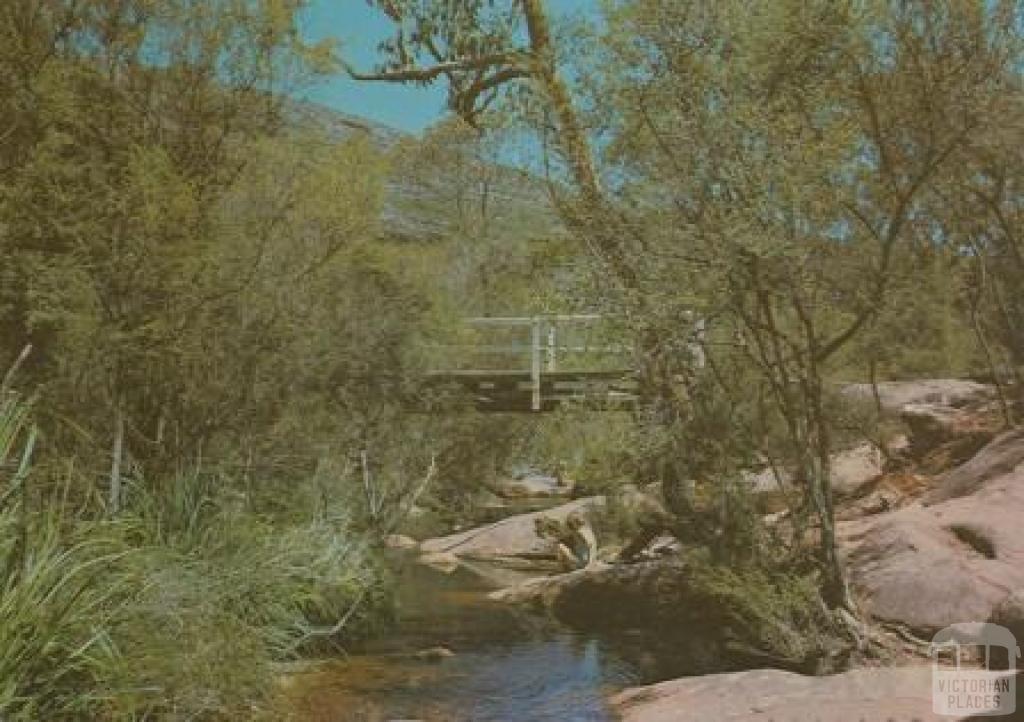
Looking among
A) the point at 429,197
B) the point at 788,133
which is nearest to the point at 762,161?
the point at 788,133

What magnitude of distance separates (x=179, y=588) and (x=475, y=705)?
291 centimetres

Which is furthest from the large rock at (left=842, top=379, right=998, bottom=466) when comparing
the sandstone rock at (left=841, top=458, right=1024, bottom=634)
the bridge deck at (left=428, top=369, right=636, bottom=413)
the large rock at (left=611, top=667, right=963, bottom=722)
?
the large rock at (left=611, top=667, right=963, bottom=722)

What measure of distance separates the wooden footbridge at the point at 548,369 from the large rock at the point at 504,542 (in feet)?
7.48

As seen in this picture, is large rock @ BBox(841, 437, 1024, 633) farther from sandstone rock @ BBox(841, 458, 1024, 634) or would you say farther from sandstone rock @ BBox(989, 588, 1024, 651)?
sandstone rock @ BBox(989, 588, 1024, 651)

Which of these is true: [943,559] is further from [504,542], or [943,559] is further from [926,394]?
[504,542]

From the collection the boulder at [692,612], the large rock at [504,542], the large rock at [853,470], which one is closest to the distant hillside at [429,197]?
the large rock at [504,542]

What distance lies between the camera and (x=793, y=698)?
315 inches

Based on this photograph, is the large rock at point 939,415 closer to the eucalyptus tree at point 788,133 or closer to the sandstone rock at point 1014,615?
the eucalyptus tree at point 788,133

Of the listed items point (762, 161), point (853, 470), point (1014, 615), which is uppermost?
point (762, 161)

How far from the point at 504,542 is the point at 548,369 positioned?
10.3ft

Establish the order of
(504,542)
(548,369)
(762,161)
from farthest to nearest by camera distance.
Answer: (504,542) < (548,369) < (762,161)

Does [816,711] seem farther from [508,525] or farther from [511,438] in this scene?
[511,438]

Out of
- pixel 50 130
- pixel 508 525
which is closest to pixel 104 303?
pixel 50 130

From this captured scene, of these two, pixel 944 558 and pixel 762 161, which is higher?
pixel 762 161
